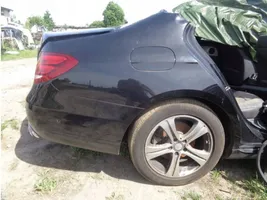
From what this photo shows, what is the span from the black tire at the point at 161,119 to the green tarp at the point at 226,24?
2.43 feet

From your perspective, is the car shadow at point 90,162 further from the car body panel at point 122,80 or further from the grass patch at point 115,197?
the car body panel at point 122,80

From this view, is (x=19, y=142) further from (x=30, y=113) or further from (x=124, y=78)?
(x=124, y=78)

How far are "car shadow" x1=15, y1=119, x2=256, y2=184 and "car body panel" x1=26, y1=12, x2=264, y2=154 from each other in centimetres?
54

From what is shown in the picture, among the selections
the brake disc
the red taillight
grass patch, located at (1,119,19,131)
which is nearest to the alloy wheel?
the brake disc

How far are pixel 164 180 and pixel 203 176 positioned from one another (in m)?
0.38

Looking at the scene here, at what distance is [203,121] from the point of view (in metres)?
1.92

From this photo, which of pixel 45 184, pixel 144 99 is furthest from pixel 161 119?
pixel 45 184

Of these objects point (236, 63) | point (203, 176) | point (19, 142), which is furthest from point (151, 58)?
point (19, 142)

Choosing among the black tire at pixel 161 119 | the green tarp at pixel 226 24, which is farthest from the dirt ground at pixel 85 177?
the green tarp at pixel 226 24

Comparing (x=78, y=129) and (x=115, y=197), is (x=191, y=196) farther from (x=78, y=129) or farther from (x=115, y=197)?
(x=78, y=129)

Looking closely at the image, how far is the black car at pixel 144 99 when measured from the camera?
5.77 feet

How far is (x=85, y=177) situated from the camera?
2.17 metres

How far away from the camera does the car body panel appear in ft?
5.74

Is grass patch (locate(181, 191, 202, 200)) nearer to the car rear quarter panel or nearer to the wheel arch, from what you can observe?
the wheel arch
